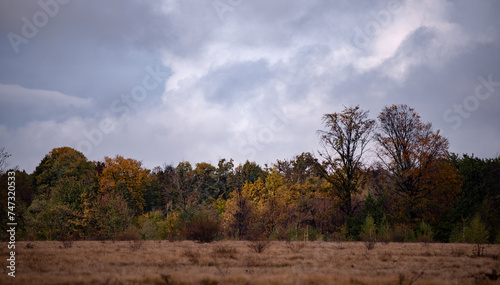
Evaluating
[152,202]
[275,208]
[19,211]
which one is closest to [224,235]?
[275,208]

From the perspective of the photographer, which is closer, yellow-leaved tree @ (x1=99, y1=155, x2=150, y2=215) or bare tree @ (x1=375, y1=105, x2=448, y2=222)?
bare tree @ (x1=375, y1=105, x2=448, y2=222)

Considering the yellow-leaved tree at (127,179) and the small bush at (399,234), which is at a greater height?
the yellow-leaved tree at (127,179)

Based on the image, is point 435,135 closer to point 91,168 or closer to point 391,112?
point 391,112

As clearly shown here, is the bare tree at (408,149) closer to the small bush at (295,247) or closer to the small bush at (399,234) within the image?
the small bush at (399,234)

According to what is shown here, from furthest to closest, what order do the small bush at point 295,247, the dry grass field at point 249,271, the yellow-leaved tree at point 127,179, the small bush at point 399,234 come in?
the yellow-leaved tree at point 127,179 < the small bush at point 399,234 < the small bush at point 295,247 < the dry grass field at point 249,271

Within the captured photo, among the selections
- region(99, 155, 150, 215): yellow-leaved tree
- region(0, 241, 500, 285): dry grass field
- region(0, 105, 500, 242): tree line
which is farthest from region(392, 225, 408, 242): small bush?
region(99, 155, 150, 215): yellow-leaved tree

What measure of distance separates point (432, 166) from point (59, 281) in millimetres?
34087

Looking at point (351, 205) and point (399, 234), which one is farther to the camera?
point (351, 205)

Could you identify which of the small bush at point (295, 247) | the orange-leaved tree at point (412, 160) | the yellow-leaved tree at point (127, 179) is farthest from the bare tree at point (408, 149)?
the yellow-leaved tree at point (127, 179)

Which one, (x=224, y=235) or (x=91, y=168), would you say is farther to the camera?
(x=91, y=168)

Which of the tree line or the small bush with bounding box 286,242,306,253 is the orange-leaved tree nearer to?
the tree line

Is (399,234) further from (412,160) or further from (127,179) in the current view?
(127,179)

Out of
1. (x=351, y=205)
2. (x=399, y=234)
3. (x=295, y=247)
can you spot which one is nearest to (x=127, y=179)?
(x=351, y=205)

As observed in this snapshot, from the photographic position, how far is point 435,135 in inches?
1323
